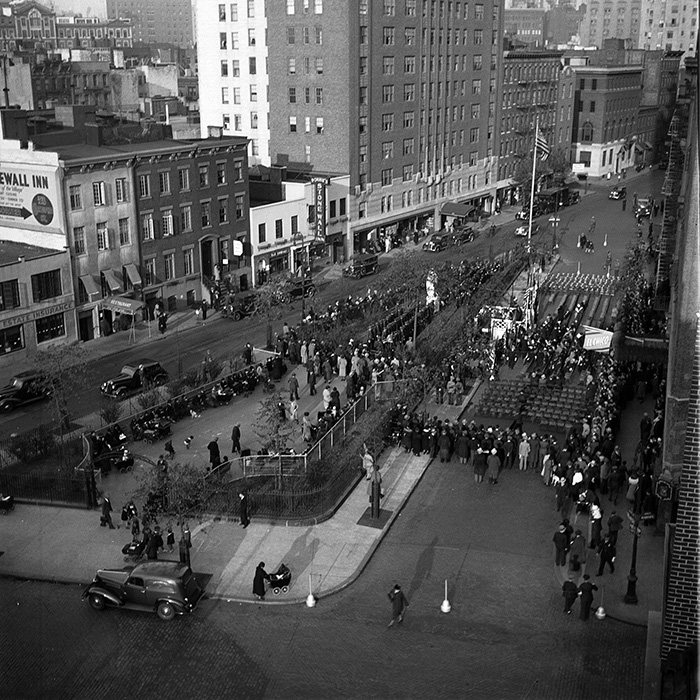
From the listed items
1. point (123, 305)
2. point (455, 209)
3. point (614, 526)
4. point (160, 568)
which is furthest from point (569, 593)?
point (455, 209)

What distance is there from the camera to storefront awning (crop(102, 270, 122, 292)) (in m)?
52.2

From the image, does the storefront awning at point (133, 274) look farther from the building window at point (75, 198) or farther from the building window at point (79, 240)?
the building window at point (75, 198)

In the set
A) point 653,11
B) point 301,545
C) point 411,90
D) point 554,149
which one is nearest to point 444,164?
point 411,90

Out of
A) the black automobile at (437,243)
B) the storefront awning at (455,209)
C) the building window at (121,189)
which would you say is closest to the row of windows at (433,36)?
the storefront awning at (455,209)

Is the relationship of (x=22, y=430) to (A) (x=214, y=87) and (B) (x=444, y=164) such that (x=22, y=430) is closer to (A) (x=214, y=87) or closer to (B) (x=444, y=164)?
(A) (x=214, y=87)

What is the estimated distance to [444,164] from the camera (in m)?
88.5

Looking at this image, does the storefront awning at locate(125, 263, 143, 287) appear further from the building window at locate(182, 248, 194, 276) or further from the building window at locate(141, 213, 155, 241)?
the building window at locate(182, 248, 194, 276)

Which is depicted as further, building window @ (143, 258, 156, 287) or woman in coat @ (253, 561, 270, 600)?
building window @ (143, 258, 156, 287)

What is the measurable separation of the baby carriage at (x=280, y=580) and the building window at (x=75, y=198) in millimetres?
31640

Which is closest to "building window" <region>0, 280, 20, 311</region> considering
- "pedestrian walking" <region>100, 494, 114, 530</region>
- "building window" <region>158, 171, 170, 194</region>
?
"building window" <region>158, 171, 170, 194</region>

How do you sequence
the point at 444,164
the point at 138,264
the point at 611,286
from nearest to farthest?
the point at 138,264 → the point at 611,286 → the point at 444,164

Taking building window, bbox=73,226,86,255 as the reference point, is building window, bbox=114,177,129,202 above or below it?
above

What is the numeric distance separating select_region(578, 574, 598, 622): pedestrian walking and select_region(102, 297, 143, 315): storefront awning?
3385 centimetres

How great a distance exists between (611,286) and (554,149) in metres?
53.7
